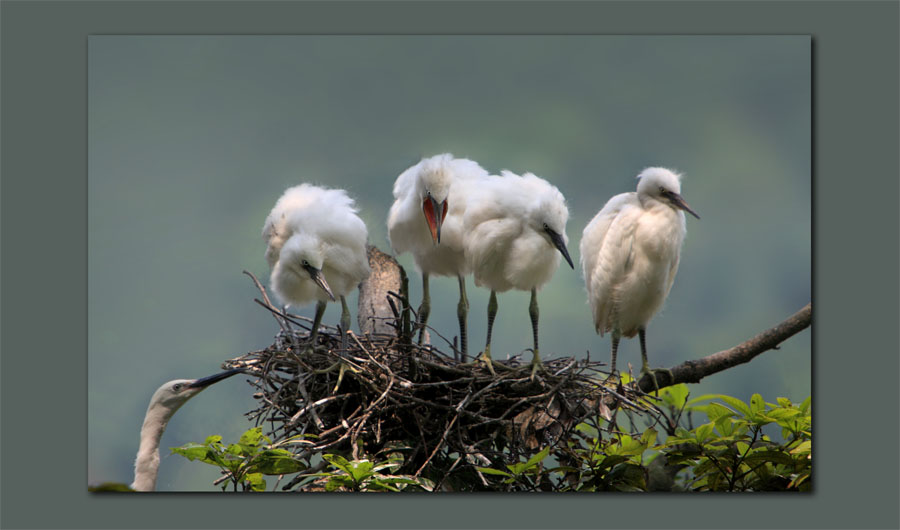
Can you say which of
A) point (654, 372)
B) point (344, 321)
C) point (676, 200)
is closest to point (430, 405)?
point (344, 321)

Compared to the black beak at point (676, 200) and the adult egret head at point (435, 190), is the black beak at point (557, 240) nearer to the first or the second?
the adult egret head at point (435, 190)

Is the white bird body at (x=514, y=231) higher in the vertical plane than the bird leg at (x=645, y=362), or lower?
higher

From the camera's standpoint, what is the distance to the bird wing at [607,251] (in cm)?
249

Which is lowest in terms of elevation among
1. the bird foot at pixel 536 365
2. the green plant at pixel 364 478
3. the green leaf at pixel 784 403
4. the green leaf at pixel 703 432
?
the green plant at pixel 364 478

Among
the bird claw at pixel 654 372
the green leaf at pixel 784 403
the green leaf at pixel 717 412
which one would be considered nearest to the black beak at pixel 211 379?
the bird claw at pixel 654 372

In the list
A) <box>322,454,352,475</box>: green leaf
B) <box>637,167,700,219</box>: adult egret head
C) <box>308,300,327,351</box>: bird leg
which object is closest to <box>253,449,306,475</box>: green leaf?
<box>322,454,352,475</box>: green leaf

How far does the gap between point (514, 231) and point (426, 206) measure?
0.26 metres

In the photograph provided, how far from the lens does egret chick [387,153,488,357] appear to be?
2.27 m

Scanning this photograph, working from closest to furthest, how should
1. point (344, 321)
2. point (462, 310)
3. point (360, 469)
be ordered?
point (360, 469) → point (344, 321) → point (462, 310)

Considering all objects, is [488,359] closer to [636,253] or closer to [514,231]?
[514,231]

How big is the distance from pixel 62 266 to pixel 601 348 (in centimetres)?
161

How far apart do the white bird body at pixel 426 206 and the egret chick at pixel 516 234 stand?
0.07 m

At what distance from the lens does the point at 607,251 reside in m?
2.52

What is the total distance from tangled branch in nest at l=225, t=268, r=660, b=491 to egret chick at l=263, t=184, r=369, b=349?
163mm
